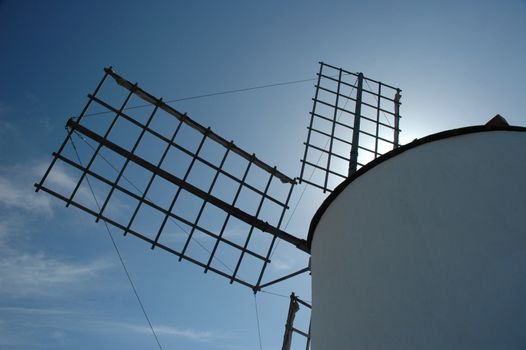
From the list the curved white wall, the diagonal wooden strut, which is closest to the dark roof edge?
the curved white wall

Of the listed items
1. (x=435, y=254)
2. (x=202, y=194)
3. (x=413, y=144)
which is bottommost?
(x=435, y=254)

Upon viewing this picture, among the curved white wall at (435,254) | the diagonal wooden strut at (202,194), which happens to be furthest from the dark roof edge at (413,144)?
the diagonal wooden strut at (202,194)

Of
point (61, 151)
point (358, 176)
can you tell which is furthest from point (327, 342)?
point (61, 151)

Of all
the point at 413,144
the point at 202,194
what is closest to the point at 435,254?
the point at 413,144

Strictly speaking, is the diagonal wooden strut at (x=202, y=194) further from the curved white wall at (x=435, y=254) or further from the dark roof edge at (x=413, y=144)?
the curved white wall at (x=435, y=254)

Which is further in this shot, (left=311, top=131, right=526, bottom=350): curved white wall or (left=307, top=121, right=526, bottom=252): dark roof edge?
(left=307, top=121, right=526, bottom=252): dark roof edge

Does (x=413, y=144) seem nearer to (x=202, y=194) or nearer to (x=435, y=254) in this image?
(x=435, y=254)

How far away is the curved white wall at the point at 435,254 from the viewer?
288 cm

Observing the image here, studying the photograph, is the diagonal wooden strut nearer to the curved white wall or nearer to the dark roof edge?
the dark roof edge

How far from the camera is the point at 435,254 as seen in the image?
3.21m

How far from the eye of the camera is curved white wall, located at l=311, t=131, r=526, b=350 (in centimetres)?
288

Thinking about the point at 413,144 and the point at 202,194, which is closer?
the point at 413,144

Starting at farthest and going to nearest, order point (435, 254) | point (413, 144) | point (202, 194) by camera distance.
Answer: point (202, 194), point (413, 144), point (435, 254)

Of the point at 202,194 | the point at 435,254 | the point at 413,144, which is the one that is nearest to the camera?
the point at 435,254
